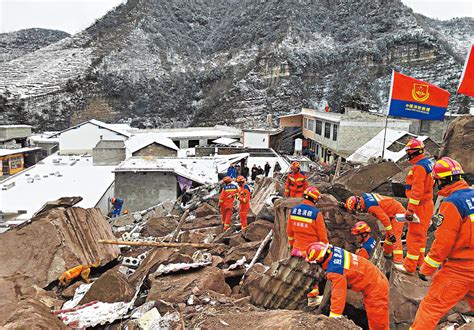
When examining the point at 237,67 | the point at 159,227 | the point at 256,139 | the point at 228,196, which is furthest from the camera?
the point at 237,67

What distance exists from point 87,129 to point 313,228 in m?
31.0

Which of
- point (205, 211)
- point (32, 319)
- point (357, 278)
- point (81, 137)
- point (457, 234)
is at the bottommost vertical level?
point (81, 137)

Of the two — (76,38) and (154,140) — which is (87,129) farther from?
(76,38)

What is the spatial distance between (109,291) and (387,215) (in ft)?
14.5

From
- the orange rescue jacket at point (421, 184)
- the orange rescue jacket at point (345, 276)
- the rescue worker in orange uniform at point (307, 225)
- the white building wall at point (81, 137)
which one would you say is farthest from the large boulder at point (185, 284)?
the white building wall at point (81, 137)

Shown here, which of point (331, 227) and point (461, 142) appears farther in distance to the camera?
point (461, 142)

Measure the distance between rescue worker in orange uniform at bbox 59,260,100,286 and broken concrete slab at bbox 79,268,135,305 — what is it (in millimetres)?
1200

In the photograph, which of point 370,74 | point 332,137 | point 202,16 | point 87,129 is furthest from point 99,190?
point 202,16

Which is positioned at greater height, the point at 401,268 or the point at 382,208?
the point at 382,208

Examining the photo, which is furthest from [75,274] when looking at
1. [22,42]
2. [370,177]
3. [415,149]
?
[22,42]

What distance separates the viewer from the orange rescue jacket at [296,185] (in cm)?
898

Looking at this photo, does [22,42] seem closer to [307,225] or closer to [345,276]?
[307,225]

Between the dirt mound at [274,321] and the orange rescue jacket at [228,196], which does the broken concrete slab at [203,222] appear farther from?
the dirt mound at [274,321]

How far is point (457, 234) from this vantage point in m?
3.64
